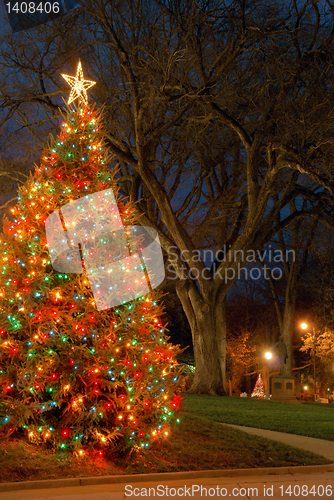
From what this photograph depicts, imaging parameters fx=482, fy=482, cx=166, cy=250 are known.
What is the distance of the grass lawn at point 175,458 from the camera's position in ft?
19.4

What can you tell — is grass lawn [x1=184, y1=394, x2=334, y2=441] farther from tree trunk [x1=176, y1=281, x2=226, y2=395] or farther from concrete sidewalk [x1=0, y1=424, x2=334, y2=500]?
concrete sidewalk [x1=0, y1=424, x2=334, y2=500]

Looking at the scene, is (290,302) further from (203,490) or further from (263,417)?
(203,490)

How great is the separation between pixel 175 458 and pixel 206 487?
1012mm

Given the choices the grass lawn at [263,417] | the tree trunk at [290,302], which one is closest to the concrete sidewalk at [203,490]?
the grass lawn at [263,417]

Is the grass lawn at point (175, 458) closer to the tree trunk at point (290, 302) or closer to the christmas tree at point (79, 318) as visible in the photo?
the christmas tree at point (79, 318)

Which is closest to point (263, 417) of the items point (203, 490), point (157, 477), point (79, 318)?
point (157, 477)

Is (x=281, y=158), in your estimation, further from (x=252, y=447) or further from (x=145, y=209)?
(x=252, y=447)

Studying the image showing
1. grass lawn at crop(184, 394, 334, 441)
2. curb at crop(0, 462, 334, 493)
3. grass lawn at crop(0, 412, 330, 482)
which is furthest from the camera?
grass lawn at crop(184, 394, 334, 441)

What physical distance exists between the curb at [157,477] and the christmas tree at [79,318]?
0.61 meters

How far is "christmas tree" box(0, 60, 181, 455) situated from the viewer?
659 cm

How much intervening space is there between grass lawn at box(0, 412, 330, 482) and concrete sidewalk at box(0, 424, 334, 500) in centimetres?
20

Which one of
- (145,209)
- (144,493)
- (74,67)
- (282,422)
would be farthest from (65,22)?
(144,493)

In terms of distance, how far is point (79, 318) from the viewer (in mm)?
6859

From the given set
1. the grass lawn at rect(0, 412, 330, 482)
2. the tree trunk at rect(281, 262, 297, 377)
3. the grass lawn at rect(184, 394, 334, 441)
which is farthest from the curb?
the tree trunk at rect(281, 262, 297, 377)
